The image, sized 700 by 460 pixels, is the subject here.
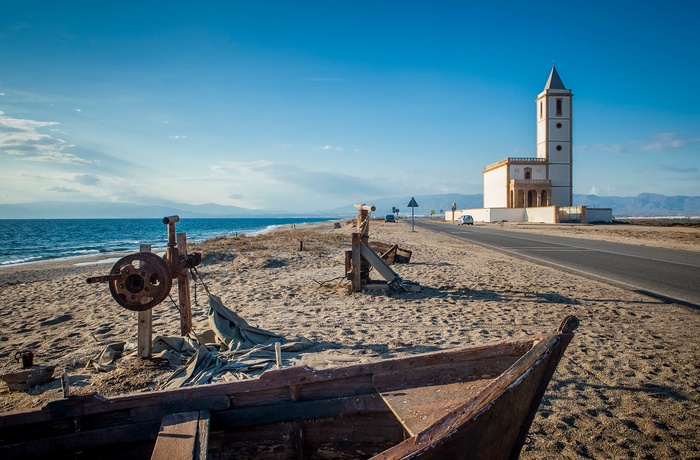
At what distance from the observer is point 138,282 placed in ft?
15.0

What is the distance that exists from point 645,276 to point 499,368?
10854 millimetres

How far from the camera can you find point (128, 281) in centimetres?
452

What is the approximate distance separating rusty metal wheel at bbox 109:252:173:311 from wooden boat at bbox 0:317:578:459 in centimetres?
199

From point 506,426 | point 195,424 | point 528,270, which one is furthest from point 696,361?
point 528,270

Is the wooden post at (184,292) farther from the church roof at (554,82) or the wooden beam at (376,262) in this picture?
the church roof at (554,82)

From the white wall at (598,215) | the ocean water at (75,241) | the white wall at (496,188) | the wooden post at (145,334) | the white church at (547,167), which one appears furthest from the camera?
the white wall at (496,188)

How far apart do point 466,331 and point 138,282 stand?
15.3ft

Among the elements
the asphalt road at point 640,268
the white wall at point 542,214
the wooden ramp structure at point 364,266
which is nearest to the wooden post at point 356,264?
the wooden ramp structure at point 364,266

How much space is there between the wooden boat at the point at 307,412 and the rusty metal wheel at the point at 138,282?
1.99 m

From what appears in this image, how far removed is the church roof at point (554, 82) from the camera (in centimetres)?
6147

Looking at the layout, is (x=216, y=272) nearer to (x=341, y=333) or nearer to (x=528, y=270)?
(x=341, y=333)

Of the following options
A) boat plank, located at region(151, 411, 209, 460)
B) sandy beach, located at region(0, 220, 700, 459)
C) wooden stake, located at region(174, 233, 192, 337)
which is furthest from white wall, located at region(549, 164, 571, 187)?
boat plank, located at region(151, 411, 209, 460)

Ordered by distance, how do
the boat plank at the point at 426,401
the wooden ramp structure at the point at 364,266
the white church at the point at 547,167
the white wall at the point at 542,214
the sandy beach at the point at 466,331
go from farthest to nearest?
1. the white church at the point at 547,167
2. the white wall at the point at 542,214
3. the wooden ramp structure at the point at 364,266
4. the sandy beach at the point at 466,331
5. the boat plank at the point at 426,401

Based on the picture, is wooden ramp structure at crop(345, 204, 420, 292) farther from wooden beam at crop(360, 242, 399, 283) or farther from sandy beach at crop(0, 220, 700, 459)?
sandy beach at crop(0, 220, 700, 459)
